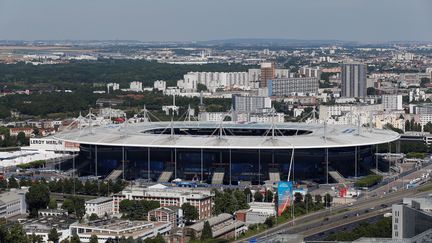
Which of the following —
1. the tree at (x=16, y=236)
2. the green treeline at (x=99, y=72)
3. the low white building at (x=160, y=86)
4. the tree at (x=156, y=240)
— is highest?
the tree at (x=16, y=236)

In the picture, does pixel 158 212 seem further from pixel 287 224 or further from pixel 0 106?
pixel 0 106

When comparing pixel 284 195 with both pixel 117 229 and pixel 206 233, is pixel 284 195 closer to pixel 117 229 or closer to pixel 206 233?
pixel 206 233

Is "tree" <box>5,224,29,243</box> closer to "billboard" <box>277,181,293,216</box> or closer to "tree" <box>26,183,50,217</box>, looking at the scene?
"tree" <box>26,183,50,217</box>

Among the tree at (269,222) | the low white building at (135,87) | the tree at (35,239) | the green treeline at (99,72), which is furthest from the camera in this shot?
the green treeline at (99,72)

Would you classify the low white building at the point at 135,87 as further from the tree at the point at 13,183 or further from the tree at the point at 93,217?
the tree at the point at 93,217

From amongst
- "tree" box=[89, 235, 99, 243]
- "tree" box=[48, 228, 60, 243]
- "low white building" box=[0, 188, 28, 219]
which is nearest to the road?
"tree" box=[89, 235, 99, 243]

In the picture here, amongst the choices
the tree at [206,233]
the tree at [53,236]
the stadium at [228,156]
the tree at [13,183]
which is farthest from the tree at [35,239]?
the stadium at [228,156]
